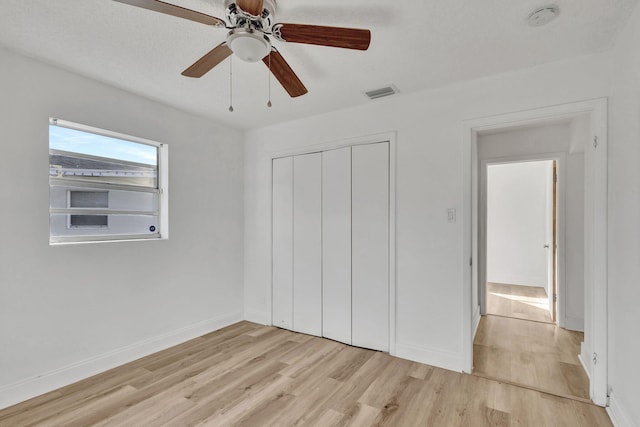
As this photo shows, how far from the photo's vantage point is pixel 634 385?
1.72 m

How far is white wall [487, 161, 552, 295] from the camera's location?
583 cm

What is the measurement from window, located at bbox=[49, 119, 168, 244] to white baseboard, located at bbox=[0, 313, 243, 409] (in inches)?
40.1

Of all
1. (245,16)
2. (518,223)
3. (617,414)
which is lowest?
(617,414)

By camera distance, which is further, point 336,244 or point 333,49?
point 336,244

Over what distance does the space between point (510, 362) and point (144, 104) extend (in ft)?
13.9

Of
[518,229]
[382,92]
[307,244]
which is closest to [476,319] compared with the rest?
[307,244]

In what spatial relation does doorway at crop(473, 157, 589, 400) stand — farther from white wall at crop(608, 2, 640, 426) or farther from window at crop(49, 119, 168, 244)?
window at crop(49, 119, 168, 244)

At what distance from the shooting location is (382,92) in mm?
2891

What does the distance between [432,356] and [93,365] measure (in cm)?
294

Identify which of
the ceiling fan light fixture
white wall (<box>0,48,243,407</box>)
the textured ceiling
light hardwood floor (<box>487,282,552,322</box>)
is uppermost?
the textured ceiling

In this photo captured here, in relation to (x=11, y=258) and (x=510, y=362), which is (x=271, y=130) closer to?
(x=11, y=258)

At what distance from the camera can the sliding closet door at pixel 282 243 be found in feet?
12.3

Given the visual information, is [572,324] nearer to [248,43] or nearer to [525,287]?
[525,287]

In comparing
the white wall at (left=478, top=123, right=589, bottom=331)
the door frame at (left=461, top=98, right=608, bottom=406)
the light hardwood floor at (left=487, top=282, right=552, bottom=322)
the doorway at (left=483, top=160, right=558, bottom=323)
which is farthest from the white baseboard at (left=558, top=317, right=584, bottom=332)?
the doorway at (left=483, top=160, right=558, bottom=323)
